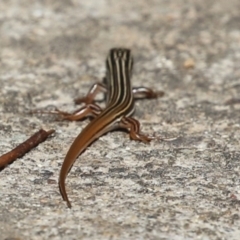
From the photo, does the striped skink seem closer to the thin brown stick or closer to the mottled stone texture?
the mottled stone texture

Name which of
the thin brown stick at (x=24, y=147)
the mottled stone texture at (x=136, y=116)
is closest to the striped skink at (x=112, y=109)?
the mottled stone texture at (x=136, y=116)

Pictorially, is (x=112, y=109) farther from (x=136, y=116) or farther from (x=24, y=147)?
(x=24, y=147)

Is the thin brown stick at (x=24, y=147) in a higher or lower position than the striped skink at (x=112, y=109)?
lower

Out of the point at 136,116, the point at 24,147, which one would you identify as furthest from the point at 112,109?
the point at 24,147

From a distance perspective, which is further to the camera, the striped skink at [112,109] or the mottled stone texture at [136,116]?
the striped skink at [112,109]

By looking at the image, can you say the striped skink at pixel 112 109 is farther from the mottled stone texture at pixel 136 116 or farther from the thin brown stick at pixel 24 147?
the thin brown stick at pixel 24 147
